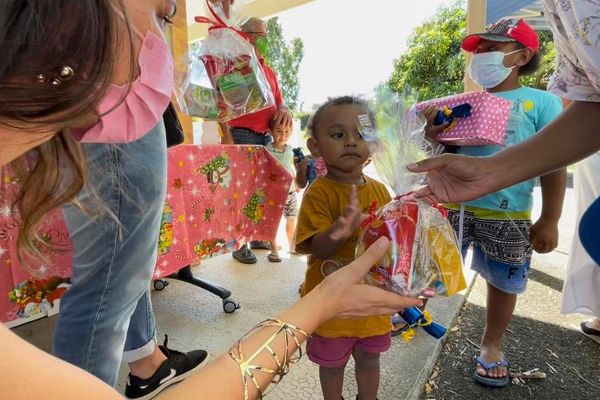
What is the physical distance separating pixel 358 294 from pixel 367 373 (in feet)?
2.23

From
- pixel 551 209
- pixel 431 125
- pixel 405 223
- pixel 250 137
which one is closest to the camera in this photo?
pixel 405 223

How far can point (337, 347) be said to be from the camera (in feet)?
4.68

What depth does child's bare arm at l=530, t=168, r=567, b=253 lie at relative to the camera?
1814 millimetres

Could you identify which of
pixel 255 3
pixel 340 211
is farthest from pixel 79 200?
pixel 255 3

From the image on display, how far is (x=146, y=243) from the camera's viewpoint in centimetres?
121

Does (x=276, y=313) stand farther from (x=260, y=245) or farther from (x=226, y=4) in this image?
(x=226, y=4)

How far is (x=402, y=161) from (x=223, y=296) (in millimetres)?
1542

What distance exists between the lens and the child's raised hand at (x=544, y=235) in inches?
71.5

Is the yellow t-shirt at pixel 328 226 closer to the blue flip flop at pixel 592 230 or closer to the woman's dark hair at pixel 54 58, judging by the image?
the blue flip flop at pixel 592 230

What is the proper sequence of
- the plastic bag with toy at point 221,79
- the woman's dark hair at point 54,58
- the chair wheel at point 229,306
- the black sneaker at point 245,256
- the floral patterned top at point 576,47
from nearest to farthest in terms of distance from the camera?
the woman's dark hair at point 54,58 < the floral patterned top at point 576,47 < the plastic bag with toy at point 221,79 < the chair wheel at point 229,306 < the black sneaker at point 245,256

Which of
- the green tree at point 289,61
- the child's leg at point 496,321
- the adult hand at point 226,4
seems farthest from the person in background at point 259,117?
the green tree at point 289,61

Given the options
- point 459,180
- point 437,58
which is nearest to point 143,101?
point 459,180

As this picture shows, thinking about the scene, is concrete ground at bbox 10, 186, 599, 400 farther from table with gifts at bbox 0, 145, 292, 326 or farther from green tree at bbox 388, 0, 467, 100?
green tree at bbox 388, 0, 467, 100

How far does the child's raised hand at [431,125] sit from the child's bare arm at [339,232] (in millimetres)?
648
